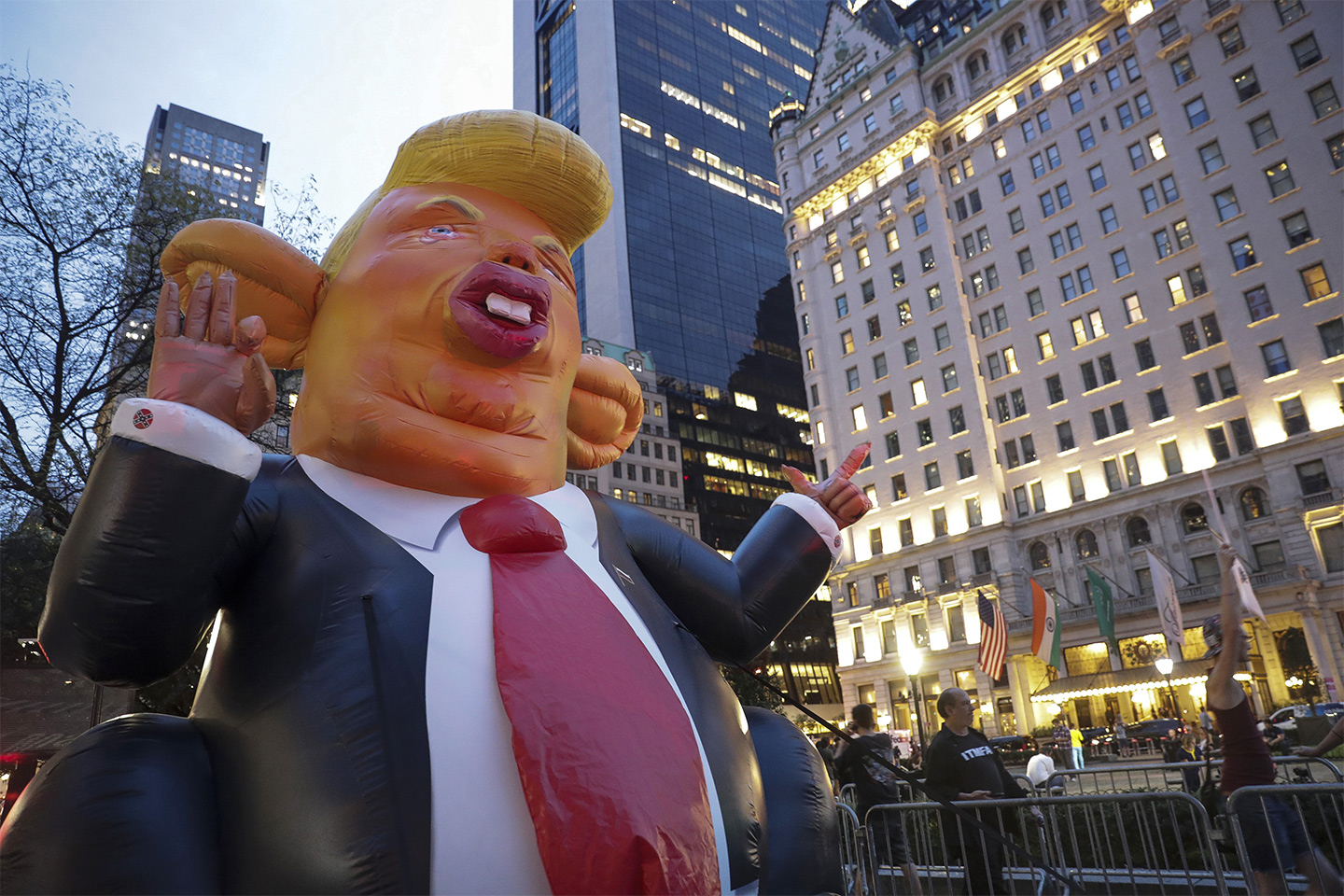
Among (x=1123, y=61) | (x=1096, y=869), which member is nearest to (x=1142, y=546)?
(x=1123, y=61)

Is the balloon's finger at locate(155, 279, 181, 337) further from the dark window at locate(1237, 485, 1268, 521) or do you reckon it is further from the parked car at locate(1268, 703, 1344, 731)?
the dark window at locate(1237, 485, 1268, 521)

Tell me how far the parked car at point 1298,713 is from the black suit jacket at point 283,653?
18.3 metres

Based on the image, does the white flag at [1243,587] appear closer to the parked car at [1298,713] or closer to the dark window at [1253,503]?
the parked car at [1298,713]

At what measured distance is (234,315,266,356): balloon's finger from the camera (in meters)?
2.35

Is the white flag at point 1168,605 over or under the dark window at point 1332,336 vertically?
under

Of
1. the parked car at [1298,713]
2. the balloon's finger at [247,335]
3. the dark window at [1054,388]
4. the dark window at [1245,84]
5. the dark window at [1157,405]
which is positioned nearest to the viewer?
the balloon's finger at [247,335]

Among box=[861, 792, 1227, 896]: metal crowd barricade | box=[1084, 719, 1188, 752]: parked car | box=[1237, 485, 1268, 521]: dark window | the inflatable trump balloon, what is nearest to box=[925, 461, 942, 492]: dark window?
box=[1237, 485, 1268, 521]: dark window

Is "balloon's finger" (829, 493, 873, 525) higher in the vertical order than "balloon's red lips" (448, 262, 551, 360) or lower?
lower

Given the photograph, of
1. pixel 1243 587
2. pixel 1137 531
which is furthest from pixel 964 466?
pixel 1243 587

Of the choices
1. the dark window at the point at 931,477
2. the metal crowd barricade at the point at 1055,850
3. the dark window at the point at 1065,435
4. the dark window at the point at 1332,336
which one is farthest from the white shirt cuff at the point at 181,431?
the dark window at the point at 931,477

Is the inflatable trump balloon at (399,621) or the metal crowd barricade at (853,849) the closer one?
the inflatable trump balloon at (399,621)

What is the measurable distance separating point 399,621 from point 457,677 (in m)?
0.24

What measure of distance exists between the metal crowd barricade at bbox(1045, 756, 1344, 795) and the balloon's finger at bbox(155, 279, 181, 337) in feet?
17.2

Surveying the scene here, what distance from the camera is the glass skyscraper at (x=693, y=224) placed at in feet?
236
